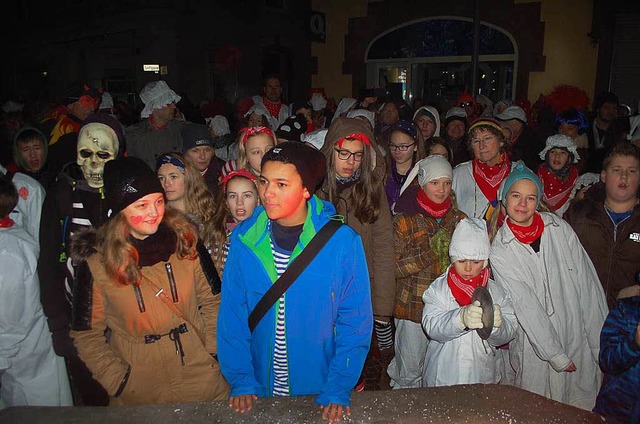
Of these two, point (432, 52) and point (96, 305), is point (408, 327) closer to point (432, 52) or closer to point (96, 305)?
point (96, 305)

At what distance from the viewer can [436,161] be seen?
12.3ft

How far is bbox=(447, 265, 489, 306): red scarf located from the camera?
296 centimetres

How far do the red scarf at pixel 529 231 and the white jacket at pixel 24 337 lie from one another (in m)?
3.21

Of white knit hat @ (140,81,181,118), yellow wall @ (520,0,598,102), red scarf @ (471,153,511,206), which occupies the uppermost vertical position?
yellow wall @ (520,0,598,102)

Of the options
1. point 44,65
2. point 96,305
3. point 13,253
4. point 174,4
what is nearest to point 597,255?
point 96,305

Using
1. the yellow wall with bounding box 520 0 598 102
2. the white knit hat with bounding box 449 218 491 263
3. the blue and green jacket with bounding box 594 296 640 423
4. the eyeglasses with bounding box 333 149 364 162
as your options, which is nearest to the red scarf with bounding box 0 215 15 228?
the eyeglasses with bounding box 333 149 364 162

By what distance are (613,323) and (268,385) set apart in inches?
79.1

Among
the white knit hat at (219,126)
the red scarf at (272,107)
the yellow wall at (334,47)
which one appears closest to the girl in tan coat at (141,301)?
the white knit hat at (219,126)

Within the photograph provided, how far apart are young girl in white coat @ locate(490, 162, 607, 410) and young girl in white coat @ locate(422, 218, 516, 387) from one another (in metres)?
0.17

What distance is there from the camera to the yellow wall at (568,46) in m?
12.2

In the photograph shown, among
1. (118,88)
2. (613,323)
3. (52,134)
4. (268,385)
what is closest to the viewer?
(268,385)

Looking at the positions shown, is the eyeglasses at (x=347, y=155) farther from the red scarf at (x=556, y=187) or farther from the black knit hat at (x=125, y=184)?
the red scarf at (x=556, y=187)

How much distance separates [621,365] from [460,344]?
2.90 feet

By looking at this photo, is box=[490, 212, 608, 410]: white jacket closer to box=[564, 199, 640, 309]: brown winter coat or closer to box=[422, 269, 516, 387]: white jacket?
box=[422, 269, 516, 387]: white jacket
